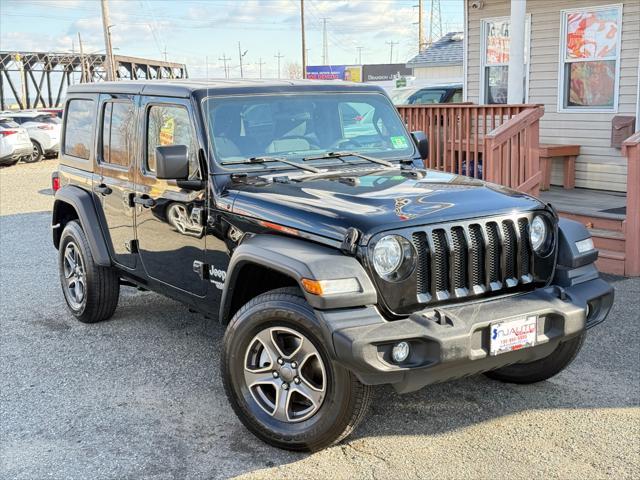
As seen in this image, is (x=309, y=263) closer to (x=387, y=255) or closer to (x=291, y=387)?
(x=387, y=255)

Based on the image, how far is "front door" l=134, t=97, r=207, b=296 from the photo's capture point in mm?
4906

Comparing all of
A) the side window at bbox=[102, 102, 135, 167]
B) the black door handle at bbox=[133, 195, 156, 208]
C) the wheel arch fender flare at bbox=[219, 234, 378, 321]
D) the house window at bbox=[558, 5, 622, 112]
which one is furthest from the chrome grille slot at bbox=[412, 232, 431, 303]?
the house window at bbox=[558, 5, 622, 112]

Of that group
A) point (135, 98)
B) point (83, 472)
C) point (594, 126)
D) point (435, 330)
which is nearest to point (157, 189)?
point (135, 98)

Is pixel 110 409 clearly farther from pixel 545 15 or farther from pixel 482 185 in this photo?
pixel 545 15

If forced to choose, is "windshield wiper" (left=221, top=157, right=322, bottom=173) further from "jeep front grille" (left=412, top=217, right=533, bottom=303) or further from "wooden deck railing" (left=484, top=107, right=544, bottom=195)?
"wooden deck railing" (left=484, top=107, right=544, bottom=195)

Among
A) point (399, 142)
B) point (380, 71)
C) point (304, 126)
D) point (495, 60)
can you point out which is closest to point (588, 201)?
point (495, 60)

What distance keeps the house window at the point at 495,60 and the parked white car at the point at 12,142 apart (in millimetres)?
15341

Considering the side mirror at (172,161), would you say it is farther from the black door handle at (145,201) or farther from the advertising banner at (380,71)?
the advertising banner at (380,71)

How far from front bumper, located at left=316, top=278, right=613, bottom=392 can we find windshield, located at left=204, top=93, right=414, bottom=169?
5.44 feet

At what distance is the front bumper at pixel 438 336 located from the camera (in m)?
3.55

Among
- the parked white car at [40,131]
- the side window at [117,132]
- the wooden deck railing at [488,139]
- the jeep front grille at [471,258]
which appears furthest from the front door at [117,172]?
the parked white car at [40,131]

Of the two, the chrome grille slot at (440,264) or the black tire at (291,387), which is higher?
the chrome grille slot at (440,264)

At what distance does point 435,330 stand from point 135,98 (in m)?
3.04

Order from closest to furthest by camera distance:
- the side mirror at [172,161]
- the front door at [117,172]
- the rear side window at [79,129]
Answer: the side mirror at [172,161], the front door at [117,172], the rear side window at [79,129]
